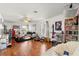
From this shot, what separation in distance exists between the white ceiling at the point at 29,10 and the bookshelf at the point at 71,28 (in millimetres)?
228

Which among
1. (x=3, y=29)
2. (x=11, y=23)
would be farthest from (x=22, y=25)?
(x=3, y=29)

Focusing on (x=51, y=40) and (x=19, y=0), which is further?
(x=51, y=40)

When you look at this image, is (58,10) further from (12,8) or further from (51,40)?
(12,8)

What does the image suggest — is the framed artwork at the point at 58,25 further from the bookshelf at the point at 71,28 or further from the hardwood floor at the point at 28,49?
the hardwood floor at the point at 28,49

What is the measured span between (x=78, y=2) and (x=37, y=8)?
644mm

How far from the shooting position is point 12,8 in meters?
1.84

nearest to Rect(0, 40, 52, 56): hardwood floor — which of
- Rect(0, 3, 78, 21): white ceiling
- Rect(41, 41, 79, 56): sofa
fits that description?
Rect(41, 41, 79, 56): sofa

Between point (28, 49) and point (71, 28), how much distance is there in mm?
778

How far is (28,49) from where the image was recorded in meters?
1.92

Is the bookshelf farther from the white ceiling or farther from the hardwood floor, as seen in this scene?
the hardwood floor

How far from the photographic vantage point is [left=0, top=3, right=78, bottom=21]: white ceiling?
1.83 meters

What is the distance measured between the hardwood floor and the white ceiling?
0.42 m

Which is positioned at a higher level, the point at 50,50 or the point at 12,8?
the point at 12,8

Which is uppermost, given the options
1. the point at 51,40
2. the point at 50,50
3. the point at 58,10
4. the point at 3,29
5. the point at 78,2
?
the point at 78,2
